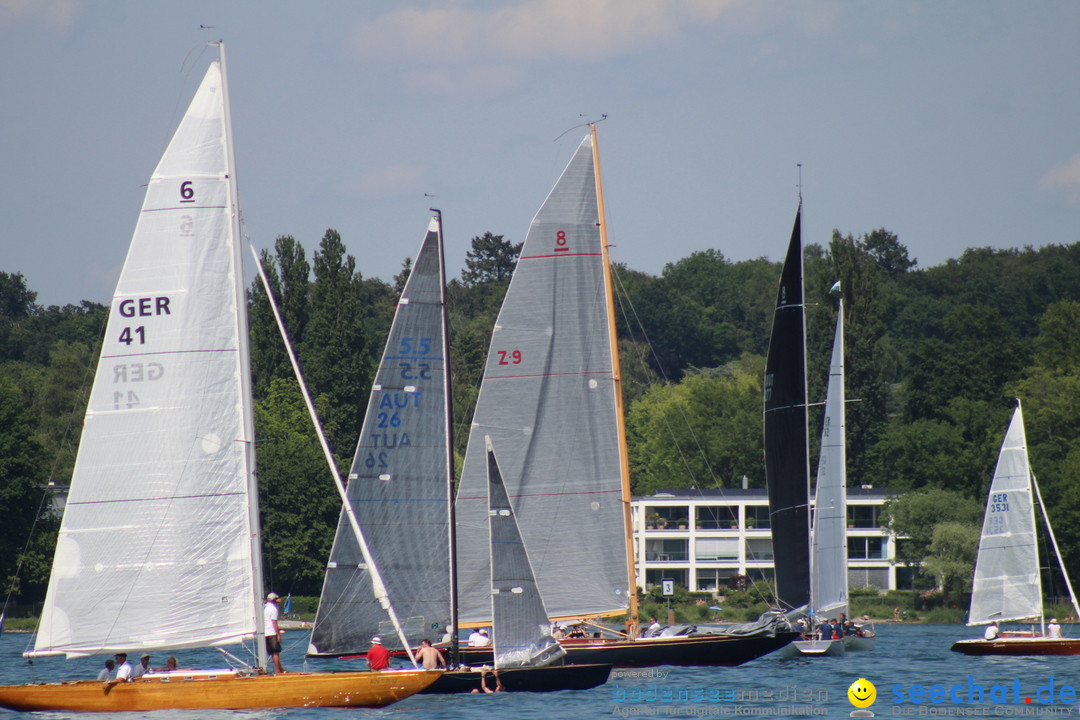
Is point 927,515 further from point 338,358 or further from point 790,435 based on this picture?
point 790,435

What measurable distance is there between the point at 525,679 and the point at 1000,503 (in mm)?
22025

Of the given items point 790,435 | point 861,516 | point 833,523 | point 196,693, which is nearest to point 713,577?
point 861,516

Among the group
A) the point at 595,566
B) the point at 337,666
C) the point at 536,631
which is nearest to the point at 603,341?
the point at 595,566

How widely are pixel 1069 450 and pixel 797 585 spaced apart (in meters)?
43.5

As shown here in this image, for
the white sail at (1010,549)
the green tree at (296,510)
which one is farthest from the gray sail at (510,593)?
the green tree at (296,510)

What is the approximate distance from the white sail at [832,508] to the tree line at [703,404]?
808 cm

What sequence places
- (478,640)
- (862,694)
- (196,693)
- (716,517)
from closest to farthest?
1. (196,693)
2. (862,694)
3. (478,640)
4. (716,517)

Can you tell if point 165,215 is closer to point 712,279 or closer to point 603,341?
point 603,341

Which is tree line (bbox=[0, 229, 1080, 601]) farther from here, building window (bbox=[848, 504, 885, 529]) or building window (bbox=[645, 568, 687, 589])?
building window (bbox=[645, 568, 687, 589])

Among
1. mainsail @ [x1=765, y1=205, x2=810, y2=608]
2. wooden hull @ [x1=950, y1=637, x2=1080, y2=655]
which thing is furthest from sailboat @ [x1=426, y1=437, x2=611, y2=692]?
wooden hull @ [x1=950, y1=637, x2=1080, y2=655]

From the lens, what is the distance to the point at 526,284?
114ft

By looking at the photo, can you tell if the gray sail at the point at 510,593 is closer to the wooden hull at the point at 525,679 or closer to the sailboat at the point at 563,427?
the wooden hull at the point at 525,679

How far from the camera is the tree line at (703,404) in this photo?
7062 centimetres

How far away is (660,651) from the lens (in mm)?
33531
